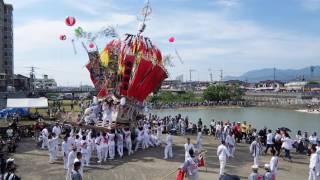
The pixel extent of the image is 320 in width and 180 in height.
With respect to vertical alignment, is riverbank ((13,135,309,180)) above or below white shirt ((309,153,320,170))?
below

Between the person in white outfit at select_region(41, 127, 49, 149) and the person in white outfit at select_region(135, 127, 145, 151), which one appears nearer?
the person in white outfit at select_region(41, 127, 49, 149)

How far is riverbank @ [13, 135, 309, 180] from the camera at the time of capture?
Answer: 1839 centimetres

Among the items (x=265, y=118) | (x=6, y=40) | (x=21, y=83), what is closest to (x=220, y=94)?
(x=265, y=118)

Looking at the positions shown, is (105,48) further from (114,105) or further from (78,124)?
(78,124)

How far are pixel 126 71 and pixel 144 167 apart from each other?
7.94 metres

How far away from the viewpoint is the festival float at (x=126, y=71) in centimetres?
2588

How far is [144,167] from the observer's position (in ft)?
65.8

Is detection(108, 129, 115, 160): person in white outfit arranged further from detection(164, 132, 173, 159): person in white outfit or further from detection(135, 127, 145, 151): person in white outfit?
detection(164, 132, 173, 159): person in white outfit

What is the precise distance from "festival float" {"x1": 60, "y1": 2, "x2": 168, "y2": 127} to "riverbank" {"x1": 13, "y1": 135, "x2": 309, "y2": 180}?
322cm

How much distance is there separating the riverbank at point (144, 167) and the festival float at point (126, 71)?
3.22 meters

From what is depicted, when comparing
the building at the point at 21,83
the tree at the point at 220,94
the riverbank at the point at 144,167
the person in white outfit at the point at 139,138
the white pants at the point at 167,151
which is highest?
the building at the point at 21,83

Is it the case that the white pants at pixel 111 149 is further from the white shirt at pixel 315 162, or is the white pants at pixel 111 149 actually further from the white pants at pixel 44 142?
the white shirt at pixel 315 162

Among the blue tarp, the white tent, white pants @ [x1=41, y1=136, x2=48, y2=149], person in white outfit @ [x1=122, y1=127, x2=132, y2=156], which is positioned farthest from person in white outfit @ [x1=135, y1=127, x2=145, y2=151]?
the blue tarp

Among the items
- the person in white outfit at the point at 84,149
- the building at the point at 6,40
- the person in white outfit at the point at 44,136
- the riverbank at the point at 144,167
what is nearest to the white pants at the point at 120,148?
the riverbank at the point at 144,167
